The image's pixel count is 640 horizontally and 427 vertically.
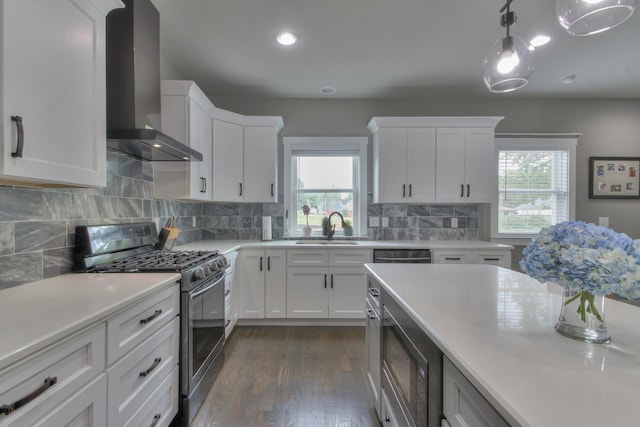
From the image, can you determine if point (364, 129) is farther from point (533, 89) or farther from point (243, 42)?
point (533, 89)

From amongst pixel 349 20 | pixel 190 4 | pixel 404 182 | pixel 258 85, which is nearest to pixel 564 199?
pixel 404 182

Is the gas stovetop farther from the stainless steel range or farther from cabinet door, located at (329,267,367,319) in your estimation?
cabinet door, located at (329,267,367,319)

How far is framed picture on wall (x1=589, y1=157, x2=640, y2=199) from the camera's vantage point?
3529mm

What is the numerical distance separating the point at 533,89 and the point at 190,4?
3761 millimetres

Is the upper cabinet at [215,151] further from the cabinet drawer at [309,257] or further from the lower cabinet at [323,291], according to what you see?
the lower cabinet at [323,291]

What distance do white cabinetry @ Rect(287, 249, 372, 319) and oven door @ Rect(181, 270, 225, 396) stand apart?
38.0 inches

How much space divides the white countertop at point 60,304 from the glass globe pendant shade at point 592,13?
2106mm

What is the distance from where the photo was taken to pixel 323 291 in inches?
119

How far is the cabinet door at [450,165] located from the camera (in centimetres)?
329

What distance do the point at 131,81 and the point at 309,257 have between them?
6.95 ft

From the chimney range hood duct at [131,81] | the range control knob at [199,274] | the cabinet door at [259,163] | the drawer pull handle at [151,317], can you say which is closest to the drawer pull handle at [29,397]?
the drawer pull handle at [151,317]

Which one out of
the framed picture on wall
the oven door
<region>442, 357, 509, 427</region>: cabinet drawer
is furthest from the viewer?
the framed picture on wall

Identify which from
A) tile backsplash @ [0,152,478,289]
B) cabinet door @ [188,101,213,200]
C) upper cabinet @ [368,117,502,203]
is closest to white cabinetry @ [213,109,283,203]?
cabinet door @ [188,101,213,200]

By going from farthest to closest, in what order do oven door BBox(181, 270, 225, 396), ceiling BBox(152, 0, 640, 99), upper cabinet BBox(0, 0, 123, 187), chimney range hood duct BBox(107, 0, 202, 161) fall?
ceiling BBox(152, 0, 640, 99) → chimney range hood duct BBox(107, 0, 202, 161) → oven door BBox(181, 270, 225, 396) → upper cabinet BBox(0, 0, 123, 187)
